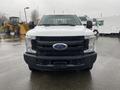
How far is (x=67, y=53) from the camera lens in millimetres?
6188

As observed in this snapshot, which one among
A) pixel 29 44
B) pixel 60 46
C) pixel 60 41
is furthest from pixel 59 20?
pixel 60 46

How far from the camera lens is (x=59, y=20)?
8.06 meters

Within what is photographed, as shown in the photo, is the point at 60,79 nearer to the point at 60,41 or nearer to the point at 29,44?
the point at 60,41

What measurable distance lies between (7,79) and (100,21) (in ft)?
66.7

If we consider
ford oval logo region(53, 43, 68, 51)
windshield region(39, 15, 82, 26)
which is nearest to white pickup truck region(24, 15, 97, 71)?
ford oval logo region(53, 43, 68, 51)

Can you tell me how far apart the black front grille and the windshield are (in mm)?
1631

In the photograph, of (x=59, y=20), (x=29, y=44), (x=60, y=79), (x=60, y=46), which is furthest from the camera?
(x=59, y=20)

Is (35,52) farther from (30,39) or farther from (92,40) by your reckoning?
(92,40)

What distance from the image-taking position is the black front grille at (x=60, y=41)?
20.3ft

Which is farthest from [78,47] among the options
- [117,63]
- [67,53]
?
[117,63]

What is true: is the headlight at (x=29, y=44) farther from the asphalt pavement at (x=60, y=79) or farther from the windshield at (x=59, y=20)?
the windshield at (x=59, y=20)

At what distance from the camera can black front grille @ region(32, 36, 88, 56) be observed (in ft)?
20.3

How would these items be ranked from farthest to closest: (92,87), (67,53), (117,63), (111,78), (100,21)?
1. (100,21)
2. (117,63)
3. (111,78)
4. (67,53)
5. (92,87)

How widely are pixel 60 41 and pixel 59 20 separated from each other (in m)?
2.00
